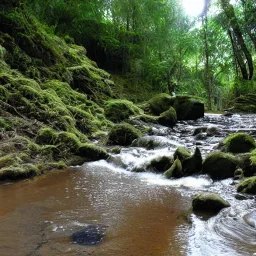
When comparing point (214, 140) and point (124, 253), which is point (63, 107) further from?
point (124, 253)

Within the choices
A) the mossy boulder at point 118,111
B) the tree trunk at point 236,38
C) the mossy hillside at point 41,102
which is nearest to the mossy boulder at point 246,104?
the tree trunk at point 236,38

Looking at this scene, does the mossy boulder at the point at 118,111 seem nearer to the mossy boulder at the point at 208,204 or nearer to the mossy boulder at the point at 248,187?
the mossy boulder at the point at 248,187

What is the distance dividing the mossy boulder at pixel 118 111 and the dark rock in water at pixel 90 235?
897cm

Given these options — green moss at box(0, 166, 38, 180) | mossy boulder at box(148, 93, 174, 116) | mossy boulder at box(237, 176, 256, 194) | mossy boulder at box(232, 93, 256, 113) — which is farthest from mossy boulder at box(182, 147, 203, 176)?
mossy boulder at box(232, 93, 256, 113)

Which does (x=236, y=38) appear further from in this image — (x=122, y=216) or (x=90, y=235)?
(x=90, y=235)

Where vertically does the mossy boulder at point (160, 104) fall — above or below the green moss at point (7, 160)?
above

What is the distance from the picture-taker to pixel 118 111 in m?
12.7

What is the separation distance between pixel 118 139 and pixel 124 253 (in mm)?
5991

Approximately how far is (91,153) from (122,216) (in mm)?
3573

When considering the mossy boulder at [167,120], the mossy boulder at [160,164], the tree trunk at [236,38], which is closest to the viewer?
the mossy boulder at [160,164]

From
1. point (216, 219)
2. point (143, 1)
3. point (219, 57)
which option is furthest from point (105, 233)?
point (219, 57)

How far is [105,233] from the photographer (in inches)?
128

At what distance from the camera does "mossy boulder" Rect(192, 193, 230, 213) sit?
385 cm

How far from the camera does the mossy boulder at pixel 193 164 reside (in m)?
5.82
